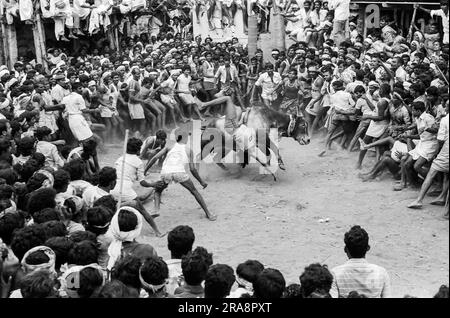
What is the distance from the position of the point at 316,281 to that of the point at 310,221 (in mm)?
4586

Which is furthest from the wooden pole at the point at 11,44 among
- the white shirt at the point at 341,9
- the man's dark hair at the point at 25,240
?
the man's dark hair at the point at 25,240

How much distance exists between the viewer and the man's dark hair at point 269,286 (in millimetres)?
4504

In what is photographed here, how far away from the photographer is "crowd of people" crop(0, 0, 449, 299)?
4805mm

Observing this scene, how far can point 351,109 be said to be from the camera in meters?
12.0

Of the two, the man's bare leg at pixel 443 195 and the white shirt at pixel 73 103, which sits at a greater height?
the white shirt at pixel 73 103

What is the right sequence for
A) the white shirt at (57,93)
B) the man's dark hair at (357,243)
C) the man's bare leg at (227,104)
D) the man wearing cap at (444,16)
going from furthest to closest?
1. the man wearing cap at (444,16)
2. the white shirt at (57,93)
3. the man's bare leg at (227,104)
4. the man's dark hair at (357,243)

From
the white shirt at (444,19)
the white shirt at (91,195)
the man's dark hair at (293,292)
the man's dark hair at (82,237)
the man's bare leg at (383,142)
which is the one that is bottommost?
the man's bare leg at (383,142)

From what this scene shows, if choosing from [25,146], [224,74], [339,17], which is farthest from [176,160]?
[339,17]

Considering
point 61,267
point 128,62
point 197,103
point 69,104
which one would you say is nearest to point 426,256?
point 61,267

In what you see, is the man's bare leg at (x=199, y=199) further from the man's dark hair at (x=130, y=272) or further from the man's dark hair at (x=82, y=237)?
the man's dark hair at (x=130, y=272)

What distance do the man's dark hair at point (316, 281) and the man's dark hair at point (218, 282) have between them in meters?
0.54
